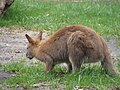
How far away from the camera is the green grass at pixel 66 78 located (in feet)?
22.7

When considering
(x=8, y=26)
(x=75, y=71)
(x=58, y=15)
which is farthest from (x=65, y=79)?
(x=58, y=15)

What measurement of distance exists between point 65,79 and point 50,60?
58 centimetres

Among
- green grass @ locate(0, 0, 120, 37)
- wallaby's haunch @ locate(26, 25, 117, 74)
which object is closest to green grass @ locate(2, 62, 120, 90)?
wallaby's haunch @ locate(26, 25, 117, 74)

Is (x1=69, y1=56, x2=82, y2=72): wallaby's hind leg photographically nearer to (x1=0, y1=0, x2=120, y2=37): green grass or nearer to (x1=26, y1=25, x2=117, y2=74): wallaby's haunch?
(x1=26, y1=25, x2=117, y2=74): wallaby's haunch

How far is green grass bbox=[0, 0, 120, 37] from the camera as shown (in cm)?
1310

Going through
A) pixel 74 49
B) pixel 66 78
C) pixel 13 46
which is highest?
pixel 13 46

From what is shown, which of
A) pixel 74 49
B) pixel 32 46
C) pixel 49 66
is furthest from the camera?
pixel 32 46

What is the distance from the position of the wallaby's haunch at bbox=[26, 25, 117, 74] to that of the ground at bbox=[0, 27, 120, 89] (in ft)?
2.59

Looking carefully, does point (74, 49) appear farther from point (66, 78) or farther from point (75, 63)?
point (66, 78)

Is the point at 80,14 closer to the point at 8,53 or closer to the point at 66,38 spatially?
the point at 8,53

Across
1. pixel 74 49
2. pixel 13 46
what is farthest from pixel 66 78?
pixel 13 46

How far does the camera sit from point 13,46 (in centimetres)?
1053

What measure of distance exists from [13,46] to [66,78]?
3626 millimetres

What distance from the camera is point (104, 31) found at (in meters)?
12.4
